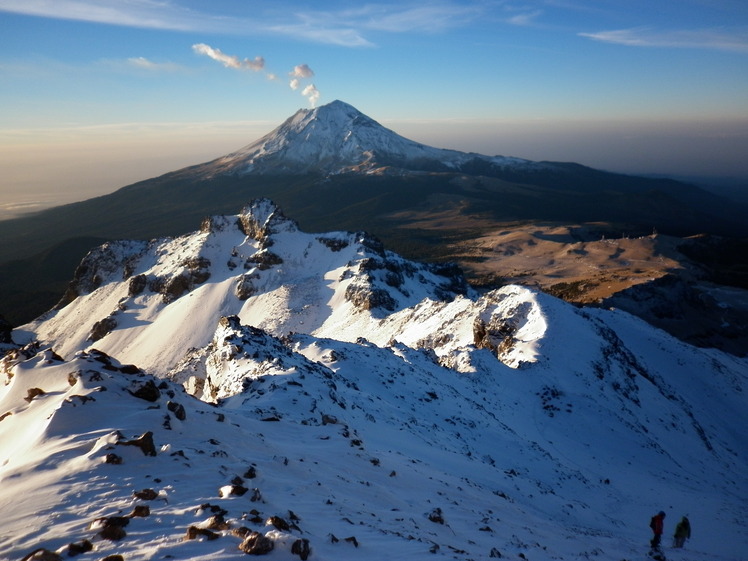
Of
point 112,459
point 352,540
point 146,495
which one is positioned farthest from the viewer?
point 112,459

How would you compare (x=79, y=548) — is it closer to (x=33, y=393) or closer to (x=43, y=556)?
(x=43, y=556)

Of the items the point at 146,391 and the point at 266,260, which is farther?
the point at 266,260

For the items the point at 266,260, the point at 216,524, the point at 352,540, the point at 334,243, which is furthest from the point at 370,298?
the point at 216,524

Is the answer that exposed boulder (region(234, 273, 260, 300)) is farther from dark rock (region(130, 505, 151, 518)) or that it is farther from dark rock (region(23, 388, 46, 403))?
dark rock (region(130, 505, 151, 518))

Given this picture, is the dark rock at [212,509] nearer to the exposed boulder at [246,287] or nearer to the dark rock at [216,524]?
the dark rock at [216,524]

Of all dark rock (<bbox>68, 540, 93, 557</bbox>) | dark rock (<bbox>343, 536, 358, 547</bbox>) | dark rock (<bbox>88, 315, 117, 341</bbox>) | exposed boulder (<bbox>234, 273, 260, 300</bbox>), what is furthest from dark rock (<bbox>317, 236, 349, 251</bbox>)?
dark rock (<bbox>68, 540, 93, 557</bbox>)

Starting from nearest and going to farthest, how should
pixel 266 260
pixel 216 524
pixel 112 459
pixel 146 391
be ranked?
pixel 216 524, pixel 112 459, pixel 146 391, pixel 266 260
